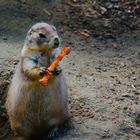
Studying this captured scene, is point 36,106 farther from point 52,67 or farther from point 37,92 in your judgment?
point 52,67

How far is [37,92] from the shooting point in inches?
197

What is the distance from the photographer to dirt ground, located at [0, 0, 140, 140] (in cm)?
534

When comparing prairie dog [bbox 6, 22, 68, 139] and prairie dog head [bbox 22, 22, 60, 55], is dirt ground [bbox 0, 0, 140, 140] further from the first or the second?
prairie dog head [bbox 22, 22, 60, 55]

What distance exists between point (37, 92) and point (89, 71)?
1516 millimetres

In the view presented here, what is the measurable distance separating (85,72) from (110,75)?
0.30 metres

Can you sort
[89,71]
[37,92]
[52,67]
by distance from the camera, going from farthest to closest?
[89,71], [37,92], [52,67]

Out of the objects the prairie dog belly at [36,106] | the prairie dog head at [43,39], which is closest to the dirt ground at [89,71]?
the prairie dog belly at [36,106]

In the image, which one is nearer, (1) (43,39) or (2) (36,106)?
(1) (43,39)

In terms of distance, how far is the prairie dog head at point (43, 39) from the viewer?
479 cm

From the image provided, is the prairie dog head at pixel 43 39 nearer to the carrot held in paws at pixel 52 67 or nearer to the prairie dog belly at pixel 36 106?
the carrot held in paws at pixel 52 67

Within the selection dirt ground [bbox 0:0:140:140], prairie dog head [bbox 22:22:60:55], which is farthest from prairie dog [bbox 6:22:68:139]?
dirt ground [bbox 0:0:140:140]

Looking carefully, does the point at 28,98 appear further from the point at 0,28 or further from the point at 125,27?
the point at 125,27

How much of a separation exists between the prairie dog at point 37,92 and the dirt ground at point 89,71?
25 centimetres

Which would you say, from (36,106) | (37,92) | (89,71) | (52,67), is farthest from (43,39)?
(89,71)
